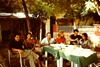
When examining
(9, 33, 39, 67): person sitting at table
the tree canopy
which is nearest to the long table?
(9, 33, 39, 67): person sitting at table

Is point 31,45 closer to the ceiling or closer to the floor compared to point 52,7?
closer to the floor

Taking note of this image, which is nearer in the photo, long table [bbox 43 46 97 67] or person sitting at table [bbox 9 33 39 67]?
long table [bbox 43 46 97 67]

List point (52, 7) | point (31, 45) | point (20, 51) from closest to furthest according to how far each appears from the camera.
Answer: point (20, 51) < point (31, 45) < point (52, 7)

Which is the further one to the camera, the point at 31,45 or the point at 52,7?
the point at 52,7

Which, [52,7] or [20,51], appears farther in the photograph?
[52,7]

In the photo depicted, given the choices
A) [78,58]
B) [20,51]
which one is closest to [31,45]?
[20,51]

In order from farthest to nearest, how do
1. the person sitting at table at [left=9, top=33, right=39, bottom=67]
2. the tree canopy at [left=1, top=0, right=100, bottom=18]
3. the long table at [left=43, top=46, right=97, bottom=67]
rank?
1. the tree canopy at [left=1, top=0, right=100, bottom=18]
2. the person sitting at table at [left=9, top=33, right=39, bottom=67]
3. the long table at [left=43, top=46, right=97, bottom=67]

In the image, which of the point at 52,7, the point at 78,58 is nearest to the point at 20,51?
the point at 78,58

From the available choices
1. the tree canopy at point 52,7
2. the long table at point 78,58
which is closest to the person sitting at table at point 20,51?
the long table at point 78,58

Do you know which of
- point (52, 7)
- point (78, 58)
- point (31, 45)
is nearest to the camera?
point (78, 58)

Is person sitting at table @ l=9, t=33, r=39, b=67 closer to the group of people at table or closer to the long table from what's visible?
the group of people at table

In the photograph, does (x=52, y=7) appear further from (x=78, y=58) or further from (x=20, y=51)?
(x=78, y=58)

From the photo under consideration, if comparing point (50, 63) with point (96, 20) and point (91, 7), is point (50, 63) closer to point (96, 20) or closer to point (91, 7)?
point (91, 7)

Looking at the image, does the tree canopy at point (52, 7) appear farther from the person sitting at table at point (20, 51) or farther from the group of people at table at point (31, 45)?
the person sitting at table at point (20, 51)
